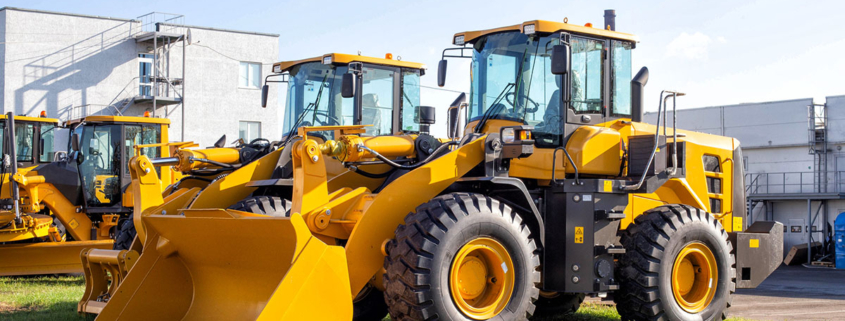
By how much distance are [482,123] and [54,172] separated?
979 cm

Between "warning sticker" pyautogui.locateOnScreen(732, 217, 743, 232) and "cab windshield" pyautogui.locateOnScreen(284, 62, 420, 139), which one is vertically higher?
"cab windshield" pyautogui.locateOnScreen(284, 62, 420, 139)

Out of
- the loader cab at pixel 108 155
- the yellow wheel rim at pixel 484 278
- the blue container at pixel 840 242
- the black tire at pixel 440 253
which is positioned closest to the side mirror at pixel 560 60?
the black tire at pixel 440 253

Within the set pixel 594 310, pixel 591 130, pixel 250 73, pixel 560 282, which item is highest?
pixel 250 73

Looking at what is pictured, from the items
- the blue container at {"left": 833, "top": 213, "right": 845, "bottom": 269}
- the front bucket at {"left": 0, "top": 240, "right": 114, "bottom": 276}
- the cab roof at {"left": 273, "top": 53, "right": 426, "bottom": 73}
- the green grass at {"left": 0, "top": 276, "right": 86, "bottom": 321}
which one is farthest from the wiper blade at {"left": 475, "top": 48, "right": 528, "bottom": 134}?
the blue container at {"left": 833, "top": 213, "right": 845, "bottom": 269}

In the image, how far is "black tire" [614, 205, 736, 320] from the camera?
7918 millimetres

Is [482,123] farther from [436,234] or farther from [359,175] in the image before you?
[436,234]

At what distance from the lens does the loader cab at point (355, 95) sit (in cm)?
1175

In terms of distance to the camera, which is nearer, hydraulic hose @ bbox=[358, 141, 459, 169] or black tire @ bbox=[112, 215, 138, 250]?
hydraulic hose @ bbox=[358, 141, 459, 169]

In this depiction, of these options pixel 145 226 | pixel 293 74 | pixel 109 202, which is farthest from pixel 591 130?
pixel 109 202

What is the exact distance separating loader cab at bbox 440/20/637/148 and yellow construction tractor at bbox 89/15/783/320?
0.02 metres

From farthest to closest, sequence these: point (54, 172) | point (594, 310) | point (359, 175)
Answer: point (54, 172), point (594, 310), point (359, 175)

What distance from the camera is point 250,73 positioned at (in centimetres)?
3362

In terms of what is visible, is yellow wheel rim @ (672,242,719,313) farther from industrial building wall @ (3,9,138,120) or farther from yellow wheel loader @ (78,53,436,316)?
industrial building wall @ (3,9,138,120)

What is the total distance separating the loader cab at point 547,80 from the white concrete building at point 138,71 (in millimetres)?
24469
